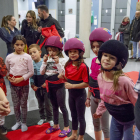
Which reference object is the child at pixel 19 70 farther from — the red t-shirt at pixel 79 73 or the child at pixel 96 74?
the child at pixel 96 74

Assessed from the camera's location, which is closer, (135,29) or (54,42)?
(54,42)

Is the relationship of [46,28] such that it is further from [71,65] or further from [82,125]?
[82,125]

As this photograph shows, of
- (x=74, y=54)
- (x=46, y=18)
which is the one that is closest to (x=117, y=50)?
(x=74, y=54)

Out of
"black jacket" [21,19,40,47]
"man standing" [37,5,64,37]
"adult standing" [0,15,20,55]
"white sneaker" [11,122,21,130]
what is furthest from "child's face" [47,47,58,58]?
"adult standing" [0,15,20,55]

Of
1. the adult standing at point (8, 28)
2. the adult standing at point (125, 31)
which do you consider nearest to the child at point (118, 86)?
the adult standing at point (8, 28)

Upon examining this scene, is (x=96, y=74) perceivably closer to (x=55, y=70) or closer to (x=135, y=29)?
(x=55, y=70)

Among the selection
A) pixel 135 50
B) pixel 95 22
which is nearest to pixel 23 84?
Result: pixel 135 50

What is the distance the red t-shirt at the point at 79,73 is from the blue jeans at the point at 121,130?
619 mm

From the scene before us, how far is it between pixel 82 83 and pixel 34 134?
3.64ft

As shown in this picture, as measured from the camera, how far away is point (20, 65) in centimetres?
248

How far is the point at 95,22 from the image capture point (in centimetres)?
1214

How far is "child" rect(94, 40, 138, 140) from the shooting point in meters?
1.45

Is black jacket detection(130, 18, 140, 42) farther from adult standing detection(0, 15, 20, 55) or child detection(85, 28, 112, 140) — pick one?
child detection(85, 28, 112, 140)

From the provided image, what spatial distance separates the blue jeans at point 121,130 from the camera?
1.52 meters
